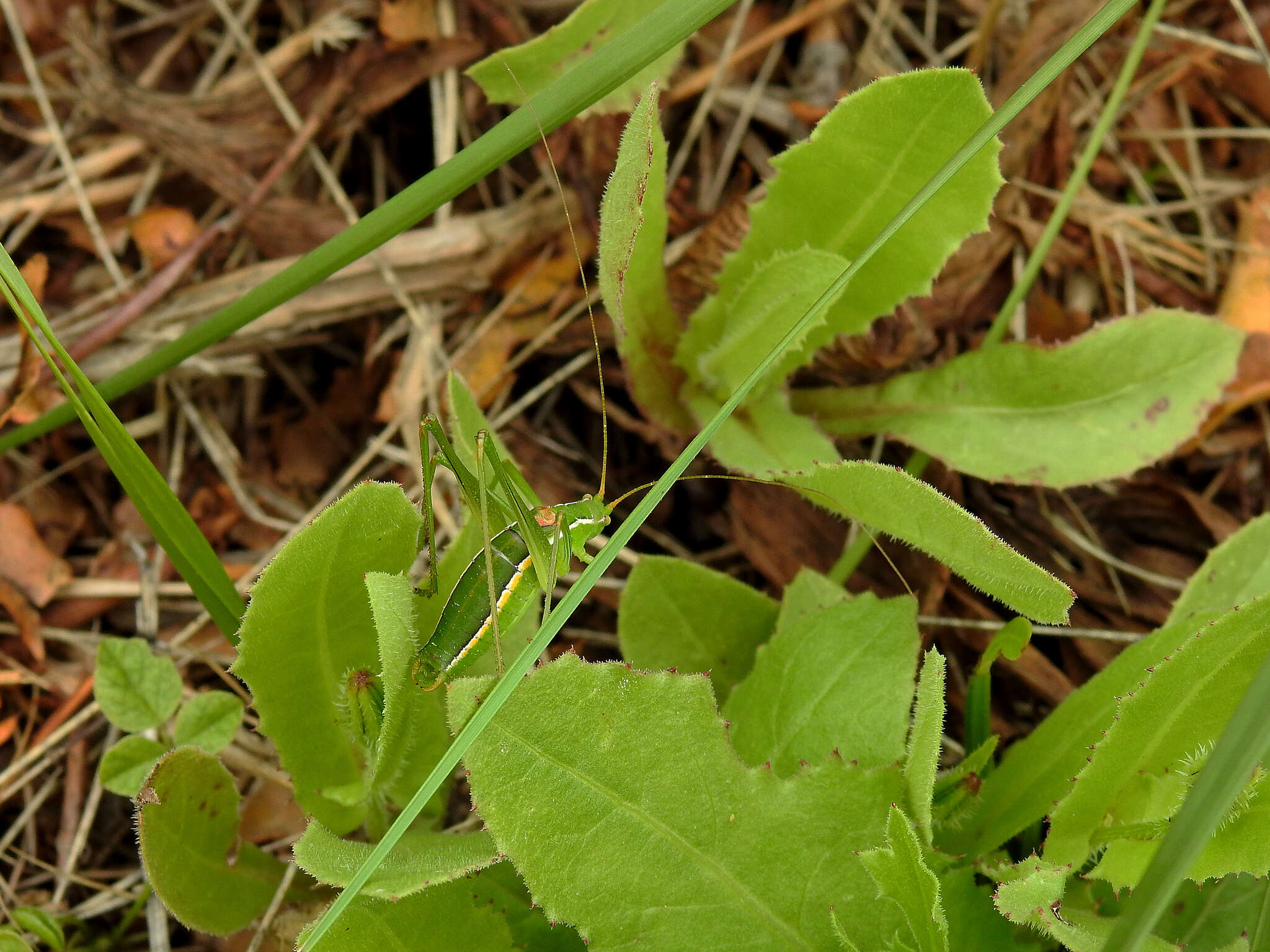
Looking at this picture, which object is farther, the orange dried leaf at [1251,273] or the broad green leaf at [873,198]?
the orange dried leaf at [1251,273]

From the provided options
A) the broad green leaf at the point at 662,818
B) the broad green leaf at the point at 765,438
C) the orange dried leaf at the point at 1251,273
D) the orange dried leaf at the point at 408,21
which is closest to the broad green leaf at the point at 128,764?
the broad green leaf at the point at 662,818

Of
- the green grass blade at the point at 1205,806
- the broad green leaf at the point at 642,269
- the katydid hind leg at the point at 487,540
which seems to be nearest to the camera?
the green grass blade at the point at 1205,806

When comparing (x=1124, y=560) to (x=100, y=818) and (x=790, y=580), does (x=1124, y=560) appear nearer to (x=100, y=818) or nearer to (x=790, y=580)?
(x=790, y=580)

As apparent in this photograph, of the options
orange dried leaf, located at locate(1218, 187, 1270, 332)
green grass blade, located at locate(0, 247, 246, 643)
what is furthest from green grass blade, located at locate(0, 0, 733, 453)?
orange dried leaf, located at locate(1218, 187, 1270, 332)

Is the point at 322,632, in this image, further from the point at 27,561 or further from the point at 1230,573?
the point at 1230,573

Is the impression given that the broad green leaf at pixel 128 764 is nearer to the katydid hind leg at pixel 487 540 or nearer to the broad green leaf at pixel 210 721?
the broad green leaf at pixel 210 721

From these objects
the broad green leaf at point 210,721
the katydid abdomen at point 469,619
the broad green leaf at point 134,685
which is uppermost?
the katydid abdomen at point 469,619
